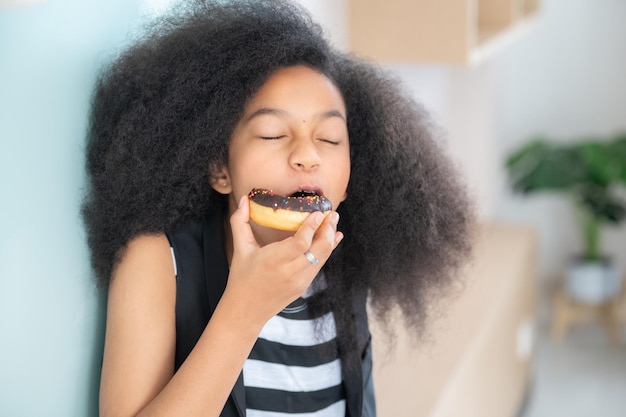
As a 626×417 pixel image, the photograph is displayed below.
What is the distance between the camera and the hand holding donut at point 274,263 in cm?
81

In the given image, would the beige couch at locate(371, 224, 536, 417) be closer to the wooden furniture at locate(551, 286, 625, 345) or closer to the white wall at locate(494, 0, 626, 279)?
the wooden furniture at locate(551, 286, 625, 345)

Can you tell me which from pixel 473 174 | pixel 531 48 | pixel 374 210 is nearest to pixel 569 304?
pixel 473 174

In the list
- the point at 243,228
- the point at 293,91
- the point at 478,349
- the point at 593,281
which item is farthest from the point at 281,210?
the point at 593,281

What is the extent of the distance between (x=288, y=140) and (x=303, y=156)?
0.11 ft

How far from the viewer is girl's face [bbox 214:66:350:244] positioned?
888mm

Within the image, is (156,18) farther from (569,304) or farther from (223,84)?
(569,304)

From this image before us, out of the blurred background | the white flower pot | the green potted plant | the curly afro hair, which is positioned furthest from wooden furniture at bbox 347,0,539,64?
the white flower pot

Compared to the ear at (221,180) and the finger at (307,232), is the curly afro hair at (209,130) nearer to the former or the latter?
the ear at (221,180)

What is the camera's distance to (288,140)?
898 mm

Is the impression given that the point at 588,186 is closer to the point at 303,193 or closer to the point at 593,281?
the point at 593,281

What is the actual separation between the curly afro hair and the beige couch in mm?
186

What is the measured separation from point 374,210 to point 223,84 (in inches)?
10.3

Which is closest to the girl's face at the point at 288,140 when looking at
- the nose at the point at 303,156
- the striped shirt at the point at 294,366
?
the nose at the point at 303,156

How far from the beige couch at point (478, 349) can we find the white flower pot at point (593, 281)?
1.10 feet
